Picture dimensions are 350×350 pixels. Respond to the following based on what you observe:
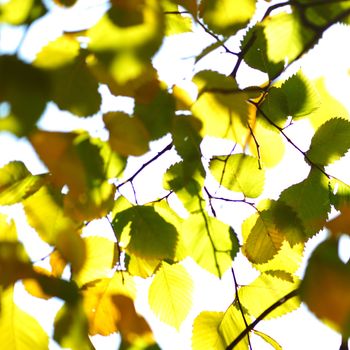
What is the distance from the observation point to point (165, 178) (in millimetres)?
991

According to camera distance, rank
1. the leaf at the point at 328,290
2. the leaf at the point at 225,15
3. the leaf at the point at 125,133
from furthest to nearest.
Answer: the leaf at the point at 225,15, the leaf at the point at 125,133, the leaf at the point at 328,290

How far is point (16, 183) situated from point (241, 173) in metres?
0.38

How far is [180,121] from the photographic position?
0.86m

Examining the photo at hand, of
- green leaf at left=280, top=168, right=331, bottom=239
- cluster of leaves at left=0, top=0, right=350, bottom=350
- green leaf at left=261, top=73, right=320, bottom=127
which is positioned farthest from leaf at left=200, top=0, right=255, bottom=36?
green leaf at left=280, top=168, right=331, bottom=239

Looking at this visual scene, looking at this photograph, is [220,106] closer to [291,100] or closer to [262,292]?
[291,100]

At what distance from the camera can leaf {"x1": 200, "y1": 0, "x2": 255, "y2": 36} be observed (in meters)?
0.87

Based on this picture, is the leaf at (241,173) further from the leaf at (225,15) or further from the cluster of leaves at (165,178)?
the leaf at (225,15)

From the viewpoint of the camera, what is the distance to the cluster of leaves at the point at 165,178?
67cm

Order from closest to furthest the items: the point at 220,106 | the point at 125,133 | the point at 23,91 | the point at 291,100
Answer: the point at 23,91 < the point at 125,133 < the point at 220,106 < the point at 291,100

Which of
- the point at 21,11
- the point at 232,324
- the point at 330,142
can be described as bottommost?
the point at 232,324

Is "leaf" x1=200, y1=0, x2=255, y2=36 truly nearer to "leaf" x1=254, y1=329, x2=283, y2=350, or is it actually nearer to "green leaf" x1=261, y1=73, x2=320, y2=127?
"green leaf" x1=261, y1=73, x2=320, y2=127

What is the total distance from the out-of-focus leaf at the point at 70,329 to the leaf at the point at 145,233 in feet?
0.49

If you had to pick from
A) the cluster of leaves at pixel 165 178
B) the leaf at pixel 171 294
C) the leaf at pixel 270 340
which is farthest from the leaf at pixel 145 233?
the leaf at pixel 270 340

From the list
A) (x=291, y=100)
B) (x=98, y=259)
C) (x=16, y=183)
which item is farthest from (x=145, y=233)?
(x=291, y=100)
